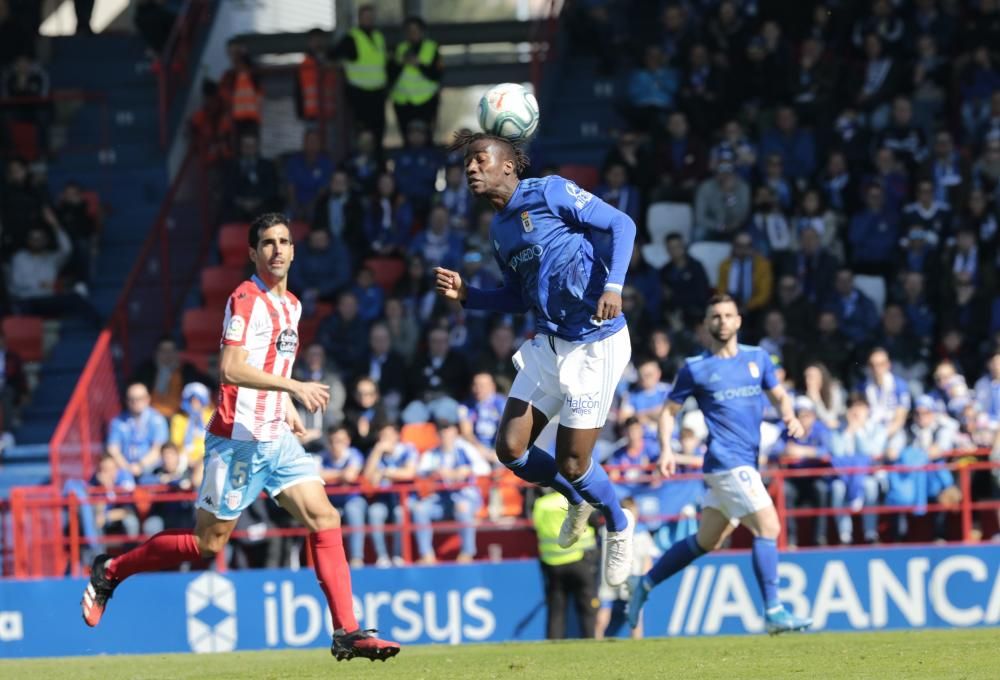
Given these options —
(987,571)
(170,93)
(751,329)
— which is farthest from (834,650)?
(170,93)

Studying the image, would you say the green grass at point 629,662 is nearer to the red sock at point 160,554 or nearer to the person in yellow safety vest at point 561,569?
the red sock at point 160,554

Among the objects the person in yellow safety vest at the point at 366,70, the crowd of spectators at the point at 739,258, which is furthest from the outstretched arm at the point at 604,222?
the person in yellow safety vest at the point at 366,70

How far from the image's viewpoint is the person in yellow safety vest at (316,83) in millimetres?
21875

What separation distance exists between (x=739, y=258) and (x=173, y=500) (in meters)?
6.06

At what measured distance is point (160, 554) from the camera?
10.2 m

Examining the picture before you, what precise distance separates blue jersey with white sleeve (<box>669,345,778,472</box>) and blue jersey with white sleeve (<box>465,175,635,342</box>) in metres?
2.81

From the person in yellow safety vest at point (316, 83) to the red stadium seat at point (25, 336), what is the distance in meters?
4.09

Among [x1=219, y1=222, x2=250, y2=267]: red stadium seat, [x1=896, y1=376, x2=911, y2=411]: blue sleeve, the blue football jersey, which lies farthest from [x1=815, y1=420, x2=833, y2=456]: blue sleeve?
[x1=219, y1=222, x2=250, y2=267]: red stadium seat

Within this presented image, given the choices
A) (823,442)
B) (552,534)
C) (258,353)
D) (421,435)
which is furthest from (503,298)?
(421,435)

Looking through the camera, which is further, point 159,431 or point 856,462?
point 159,431

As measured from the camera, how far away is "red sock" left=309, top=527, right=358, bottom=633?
9703 mm

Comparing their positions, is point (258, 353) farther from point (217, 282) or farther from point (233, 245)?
point (233, 245)

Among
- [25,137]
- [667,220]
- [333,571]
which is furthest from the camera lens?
[25,137]

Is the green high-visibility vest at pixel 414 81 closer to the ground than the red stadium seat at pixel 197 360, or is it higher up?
higher up
